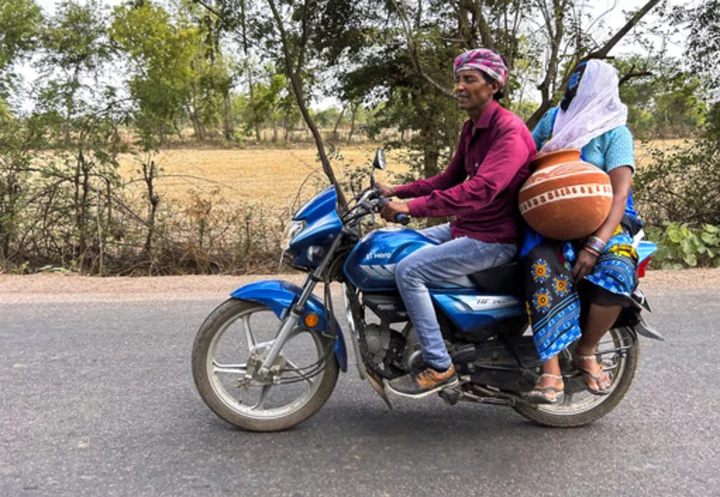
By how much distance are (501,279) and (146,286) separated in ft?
16.1

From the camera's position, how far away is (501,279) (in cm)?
331

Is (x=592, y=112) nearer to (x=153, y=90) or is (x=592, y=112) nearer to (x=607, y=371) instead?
(x=607, y=371)

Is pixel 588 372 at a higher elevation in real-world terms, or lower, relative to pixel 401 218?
lower

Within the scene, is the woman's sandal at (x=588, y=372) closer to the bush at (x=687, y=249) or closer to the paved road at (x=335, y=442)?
the paved road at (x=335, y=442)

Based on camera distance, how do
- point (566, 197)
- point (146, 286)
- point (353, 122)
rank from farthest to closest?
point (353, 122) < point (146, 286) < point (566, 197)

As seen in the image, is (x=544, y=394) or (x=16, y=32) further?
(x=16, y=32)

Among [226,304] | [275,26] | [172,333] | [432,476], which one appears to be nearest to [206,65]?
[275,26]

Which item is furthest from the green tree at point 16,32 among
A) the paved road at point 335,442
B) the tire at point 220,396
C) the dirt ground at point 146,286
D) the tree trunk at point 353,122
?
the tire at point 220,396

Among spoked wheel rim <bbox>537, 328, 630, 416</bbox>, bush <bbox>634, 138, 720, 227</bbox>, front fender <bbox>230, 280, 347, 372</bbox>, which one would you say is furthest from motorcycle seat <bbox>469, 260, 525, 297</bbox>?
bush <bbox>634, 138, 720, 227</bbox>

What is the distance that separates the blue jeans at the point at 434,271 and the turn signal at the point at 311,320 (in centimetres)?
54

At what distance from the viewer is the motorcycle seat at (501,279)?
129 inches

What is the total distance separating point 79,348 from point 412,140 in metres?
6.34

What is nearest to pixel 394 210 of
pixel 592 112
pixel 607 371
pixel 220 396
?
pixel 592 112

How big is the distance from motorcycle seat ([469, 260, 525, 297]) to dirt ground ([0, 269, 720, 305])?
10.8 ft
